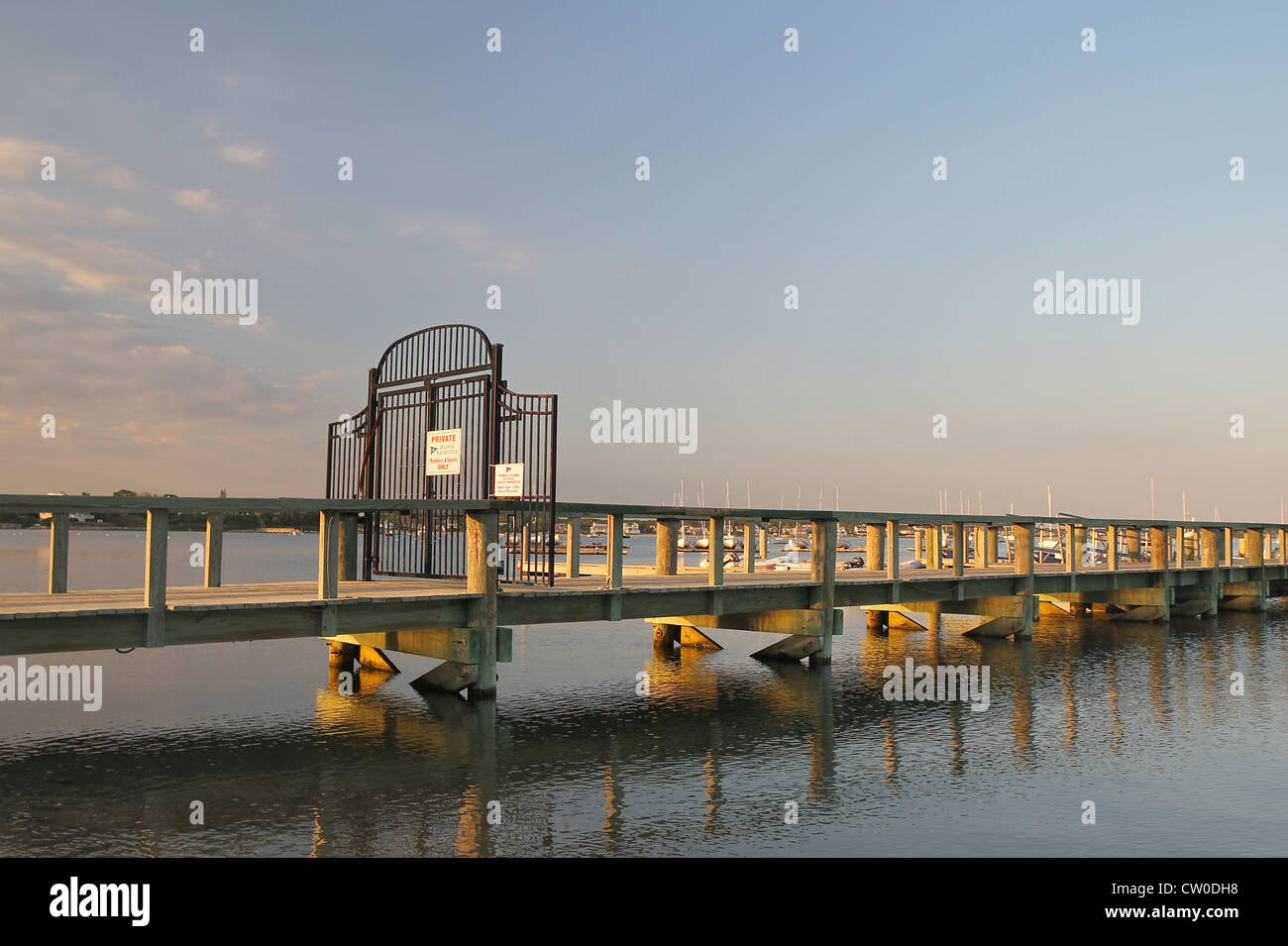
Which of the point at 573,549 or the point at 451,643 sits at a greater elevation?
the point at 573,549

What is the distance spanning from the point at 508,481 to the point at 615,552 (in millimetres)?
2782

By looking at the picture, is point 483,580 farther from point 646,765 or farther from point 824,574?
point 824,574

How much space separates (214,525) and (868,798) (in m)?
14.3

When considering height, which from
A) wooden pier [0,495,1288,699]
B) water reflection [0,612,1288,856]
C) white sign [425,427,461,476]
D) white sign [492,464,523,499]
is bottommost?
water reflection [0,612,1288,856]

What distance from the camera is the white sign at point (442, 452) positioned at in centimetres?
2034

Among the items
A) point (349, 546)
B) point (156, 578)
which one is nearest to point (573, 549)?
point (349, 546)

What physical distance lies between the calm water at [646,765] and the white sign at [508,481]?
4.10 m

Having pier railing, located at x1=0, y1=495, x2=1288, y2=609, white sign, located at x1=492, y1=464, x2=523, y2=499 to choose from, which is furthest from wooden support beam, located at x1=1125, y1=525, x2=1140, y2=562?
white sign, located at x1=492, y1=464, x2=523, y2=499

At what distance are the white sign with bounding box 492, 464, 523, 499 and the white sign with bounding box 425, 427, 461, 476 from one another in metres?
1.36

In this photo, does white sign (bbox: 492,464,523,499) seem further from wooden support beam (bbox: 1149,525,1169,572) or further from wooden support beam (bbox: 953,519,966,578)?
wooden support beam (bbox: 1149,525,1169,572)

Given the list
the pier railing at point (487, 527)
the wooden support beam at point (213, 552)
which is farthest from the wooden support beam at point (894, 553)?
the wooden support beam at point (213, 552)

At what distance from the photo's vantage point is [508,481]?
19047 millimetres

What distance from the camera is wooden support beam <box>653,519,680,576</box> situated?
88.6 feet
